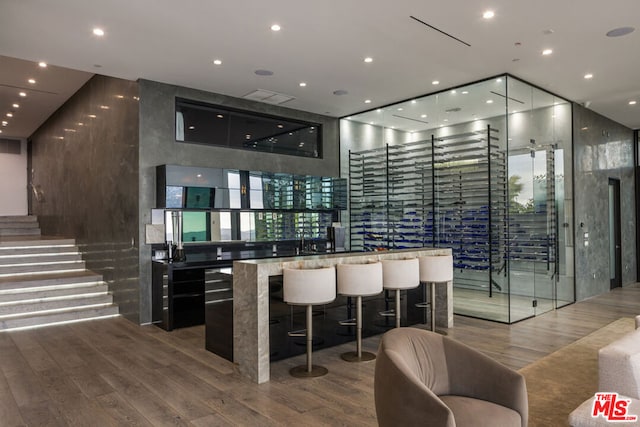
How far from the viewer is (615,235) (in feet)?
31.3

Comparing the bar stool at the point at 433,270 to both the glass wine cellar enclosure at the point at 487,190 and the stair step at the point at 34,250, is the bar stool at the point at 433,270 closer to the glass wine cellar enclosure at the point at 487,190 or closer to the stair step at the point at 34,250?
the glass wine cellar enclosure at the point at 487,190

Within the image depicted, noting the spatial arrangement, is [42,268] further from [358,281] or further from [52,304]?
[358,281]

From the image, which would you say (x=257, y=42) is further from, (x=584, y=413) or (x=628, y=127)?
(x=628, y=127)

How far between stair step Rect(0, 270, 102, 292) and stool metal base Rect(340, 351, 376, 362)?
197 inches

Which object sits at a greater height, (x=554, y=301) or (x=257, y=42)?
(x=257, y=42)

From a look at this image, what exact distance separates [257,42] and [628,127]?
9391mm

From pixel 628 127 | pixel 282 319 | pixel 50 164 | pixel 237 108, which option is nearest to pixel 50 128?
pixel 50 164

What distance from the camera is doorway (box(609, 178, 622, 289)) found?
9.37m

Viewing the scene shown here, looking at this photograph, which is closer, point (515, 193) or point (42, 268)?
point (515, 193)

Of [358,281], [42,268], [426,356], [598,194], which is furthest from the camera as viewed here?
[598,194]

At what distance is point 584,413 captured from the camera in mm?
2270

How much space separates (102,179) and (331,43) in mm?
4771

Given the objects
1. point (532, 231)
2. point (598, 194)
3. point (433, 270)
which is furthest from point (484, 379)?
point (598, 194)

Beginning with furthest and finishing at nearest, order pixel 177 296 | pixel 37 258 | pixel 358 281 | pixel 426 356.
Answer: pixel 37 258
pixel 177 296
pixel 358 281
pixel 426 356
